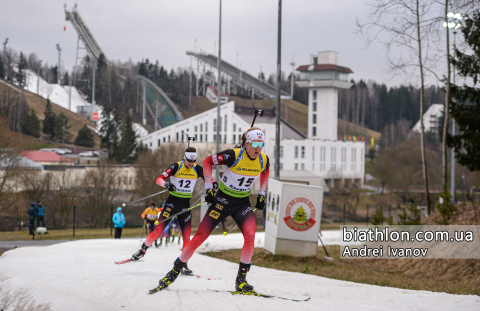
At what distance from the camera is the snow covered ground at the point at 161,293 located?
6.76 metres

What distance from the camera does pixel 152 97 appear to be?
457 feet

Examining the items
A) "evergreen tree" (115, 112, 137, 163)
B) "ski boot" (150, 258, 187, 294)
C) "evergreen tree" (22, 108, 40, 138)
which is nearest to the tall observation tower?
"evergreen tree" (115, 112, 137, 163)

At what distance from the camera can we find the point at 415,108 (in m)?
169

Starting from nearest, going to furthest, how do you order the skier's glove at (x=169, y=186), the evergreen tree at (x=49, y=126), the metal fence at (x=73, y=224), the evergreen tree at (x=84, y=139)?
the skier's glove at (x=169, y=186), the metal fence at (x=73, y=224), the evergreen tree at (x=49, y=126), the evergreen tree at (x=84, y=139)

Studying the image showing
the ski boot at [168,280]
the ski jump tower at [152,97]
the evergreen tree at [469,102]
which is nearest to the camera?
the ski boot at [168,280]

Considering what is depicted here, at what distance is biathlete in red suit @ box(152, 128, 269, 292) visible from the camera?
25.0ft

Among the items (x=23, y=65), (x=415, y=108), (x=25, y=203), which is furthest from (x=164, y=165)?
(x=415, y=108)

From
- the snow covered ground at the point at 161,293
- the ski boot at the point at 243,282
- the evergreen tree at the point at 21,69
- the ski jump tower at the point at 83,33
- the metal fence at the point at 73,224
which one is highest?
the ski jump tower at the point at 83,33

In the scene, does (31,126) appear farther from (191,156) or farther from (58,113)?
(191,156)

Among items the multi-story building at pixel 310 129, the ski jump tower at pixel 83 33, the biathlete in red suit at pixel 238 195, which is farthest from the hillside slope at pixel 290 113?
the biathlete in red suit at pixel 238 195

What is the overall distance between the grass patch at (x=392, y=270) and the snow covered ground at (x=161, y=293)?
2455 millimetres

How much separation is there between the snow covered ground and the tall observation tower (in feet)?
257

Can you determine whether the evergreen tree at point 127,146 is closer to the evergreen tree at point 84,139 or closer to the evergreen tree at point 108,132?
the evergreen tree at point 108,132

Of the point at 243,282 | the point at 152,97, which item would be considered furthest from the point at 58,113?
the point at 243,282
